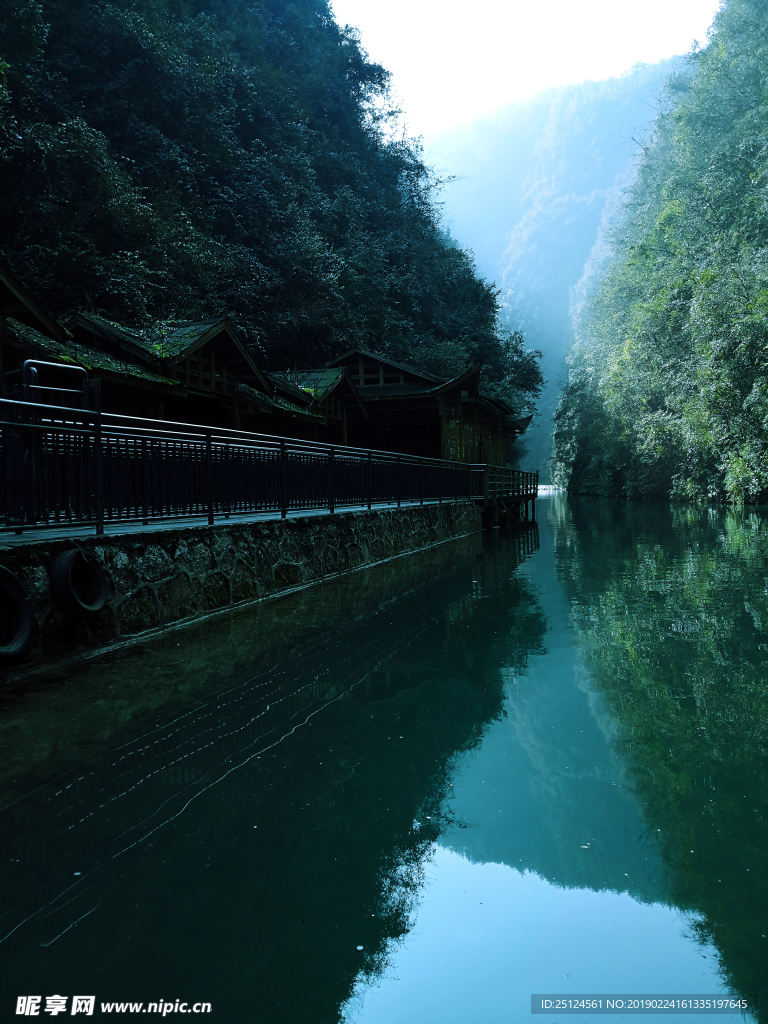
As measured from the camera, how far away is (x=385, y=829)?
3559 mm

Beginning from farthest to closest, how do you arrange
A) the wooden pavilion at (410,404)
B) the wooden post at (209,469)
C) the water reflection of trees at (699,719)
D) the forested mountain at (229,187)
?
the wooden pavilion at (410,404)
the forested mountain at (229,187)
the wooden post at (209,469)
the water reflection of trees at (699,719)

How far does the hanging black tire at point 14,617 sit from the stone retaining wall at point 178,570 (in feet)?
0.62

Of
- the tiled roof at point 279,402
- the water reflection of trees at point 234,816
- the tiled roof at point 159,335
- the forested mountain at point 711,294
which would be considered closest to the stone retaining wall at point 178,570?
the water reflection of trees at point 234,816

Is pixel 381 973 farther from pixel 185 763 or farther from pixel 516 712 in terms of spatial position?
pixel 516 712

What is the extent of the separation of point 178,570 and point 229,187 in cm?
2990

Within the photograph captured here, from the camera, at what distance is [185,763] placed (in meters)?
4.30

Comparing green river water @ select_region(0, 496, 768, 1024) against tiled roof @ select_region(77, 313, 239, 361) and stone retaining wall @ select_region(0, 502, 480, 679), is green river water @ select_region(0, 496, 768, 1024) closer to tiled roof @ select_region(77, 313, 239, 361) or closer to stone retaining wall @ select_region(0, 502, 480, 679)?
stone retaining wall @ select_region(0, 502, 480, 679)

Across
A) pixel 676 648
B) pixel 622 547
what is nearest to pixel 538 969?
pixel 676 648

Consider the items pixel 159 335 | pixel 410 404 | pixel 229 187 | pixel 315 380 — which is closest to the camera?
pixel 159 335

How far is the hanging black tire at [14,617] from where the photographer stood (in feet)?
18.7

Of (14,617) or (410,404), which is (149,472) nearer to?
(14,617)

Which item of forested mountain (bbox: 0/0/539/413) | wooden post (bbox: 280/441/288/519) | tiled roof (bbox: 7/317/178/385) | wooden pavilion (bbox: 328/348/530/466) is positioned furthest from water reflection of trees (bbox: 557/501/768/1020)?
forested mountain (bbox: 0/0/539/413)

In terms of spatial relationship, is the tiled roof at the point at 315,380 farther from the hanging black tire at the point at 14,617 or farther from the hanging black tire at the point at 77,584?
the hanging black tire at the point at 14,617

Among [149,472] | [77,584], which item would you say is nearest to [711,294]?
[149,472]
